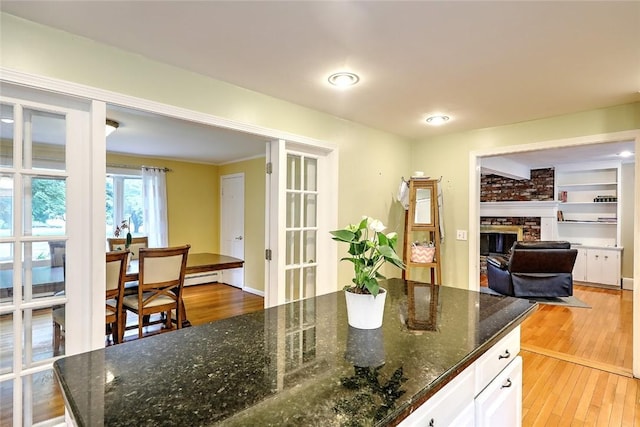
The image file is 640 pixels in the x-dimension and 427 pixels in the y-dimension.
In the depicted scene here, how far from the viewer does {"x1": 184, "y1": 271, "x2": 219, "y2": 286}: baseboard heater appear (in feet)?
19.9

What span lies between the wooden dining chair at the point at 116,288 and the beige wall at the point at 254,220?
105 inches

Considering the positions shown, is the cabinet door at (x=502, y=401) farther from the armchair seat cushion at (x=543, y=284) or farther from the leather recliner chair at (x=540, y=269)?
the armchair seat cushion at (x=543, y=284)

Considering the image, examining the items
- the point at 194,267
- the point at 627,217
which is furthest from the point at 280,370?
the point at 627,217

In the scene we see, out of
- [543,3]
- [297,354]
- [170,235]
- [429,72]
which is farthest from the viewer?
[170,235]

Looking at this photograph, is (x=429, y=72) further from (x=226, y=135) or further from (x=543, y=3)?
(x=226, y=135)

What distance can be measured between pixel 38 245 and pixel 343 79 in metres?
2.01

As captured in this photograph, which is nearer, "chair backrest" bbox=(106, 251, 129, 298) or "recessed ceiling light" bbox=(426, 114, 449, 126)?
"chair backrest" bbox=(106, 251, 129, 298)

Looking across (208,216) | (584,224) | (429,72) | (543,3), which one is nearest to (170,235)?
(208,216)

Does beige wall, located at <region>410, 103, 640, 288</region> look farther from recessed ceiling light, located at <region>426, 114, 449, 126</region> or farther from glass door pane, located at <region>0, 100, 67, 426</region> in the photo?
glass door pane, located at <region>0, 100, 67, 426</region>

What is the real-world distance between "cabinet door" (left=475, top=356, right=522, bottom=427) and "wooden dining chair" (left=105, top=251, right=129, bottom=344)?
2.74 m

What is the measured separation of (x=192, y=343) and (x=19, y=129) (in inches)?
56.8

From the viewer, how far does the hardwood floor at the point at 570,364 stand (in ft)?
7.32

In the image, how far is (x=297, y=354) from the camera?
3.71ft

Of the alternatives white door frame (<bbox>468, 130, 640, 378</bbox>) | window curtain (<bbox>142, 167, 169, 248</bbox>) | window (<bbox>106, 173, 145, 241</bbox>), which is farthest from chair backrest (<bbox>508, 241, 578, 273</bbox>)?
window (<bbox>106, 173, 145, 241</bbox>)
